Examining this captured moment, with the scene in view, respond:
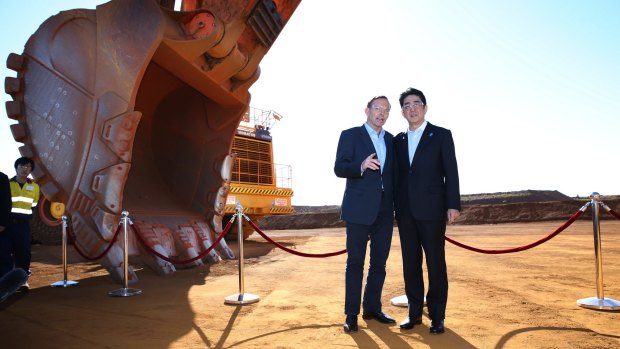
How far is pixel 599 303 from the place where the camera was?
3.92 m

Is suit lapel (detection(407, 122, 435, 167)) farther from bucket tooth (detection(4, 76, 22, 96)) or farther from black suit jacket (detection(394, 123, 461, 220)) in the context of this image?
bucket tooth (detection(4, 76, 22, 96))

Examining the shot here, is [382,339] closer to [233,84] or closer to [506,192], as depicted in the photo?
[233,84]

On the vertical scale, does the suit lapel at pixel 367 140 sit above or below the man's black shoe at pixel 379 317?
above

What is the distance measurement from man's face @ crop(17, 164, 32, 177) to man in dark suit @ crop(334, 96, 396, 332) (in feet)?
14.7

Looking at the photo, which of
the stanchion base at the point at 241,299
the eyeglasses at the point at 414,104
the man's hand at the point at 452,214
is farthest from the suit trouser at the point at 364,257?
the stanchion base at the point at 241,299

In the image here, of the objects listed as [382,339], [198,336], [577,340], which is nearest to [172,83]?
[198,336]

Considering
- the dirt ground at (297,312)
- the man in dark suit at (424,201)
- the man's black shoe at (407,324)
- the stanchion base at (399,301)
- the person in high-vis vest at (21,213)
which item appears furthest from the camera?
the person in high-vis vest at (21,213)

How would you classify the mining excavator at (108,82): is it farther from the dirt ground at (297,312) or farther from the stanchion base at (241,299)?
the stanchion base at (241,299)

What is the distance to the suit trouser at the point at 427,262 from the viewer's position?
3342 millimetres

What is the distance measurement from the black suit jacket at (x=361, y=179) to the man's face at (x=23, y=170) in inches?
176

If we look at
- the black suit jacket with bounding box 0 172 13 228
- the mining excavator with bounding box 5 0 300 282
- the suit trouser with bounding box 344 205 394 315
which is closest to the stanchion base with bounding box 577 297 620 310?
the suit trouser with bounding box 344 205 394 315

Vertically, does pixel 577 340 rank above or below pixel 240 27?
below

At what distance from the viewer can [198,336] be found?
11.3 ft

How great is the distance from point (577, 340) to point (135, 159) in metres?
8.06
